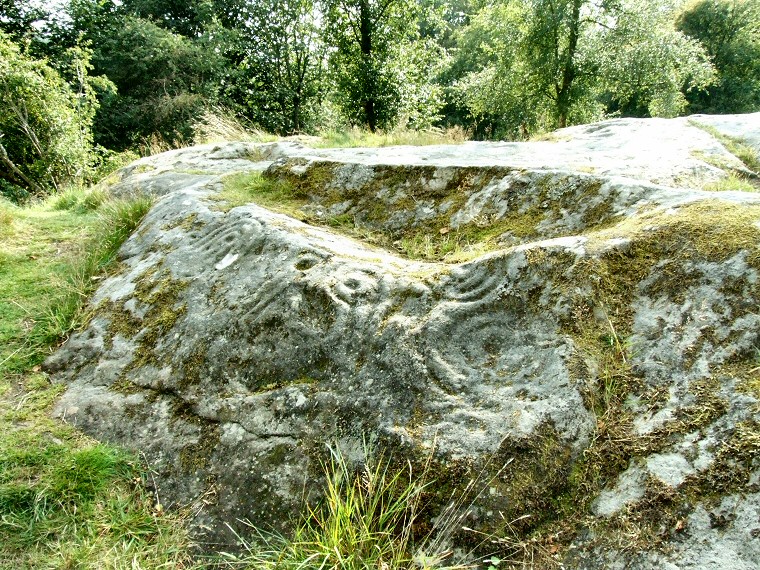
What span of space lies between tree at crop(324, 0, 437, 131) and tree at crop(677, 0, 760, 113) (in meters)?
22.3

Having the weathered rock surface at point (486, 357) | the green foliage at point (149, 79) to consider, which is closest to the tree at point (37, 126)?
the green foliage at point (149, 79)

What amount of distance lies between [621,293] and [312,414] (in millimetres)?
1978

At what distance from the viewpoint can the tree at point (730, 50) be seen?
28062 mm

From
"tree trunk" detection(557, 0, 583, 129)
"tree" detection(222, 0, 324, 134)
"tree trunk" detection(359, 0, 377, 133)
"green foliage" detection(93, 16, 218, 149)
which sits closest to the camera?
"tree trunk" detection(359, 0, 377, 133)

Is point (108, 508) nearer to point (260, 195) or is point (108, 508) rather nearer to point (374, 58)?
point (260, 195)

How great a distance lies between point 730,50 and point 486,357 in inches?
1422

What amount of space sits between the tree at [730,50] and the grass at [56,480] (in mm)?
33821

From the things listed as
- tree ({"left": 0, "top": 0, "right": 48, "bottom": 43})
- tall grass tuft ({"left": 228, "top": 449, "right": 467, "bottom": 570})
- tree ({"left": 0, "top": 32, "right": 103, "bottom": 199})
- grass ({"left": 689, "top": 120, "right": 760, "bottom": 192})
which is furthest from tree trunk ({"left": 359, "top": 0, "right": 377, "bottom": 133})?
tree ({"left": 0, "top": 0, "right": 48, "bottom": 43})

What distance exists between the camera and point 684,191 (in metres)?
3.32

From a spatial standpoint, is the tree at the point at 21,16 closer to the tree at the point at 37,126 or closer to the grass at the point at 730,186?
the tree at the point at 37,126

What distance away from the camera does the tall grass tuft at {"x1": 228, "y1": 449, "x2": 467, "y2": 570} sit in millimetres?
2266

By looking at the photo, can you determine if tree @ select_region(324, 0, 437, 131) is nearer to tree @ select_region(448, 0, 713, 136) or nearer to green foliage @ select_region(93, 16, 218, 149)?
tree @ select_region(448, 0, 713, 136)

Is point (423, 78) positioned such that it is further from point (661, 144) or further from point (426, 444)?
point (426, 444)

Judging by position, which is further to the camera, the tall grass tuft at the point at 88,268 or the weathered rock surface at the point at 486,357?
the tall grass tuft at the point at 88,268
